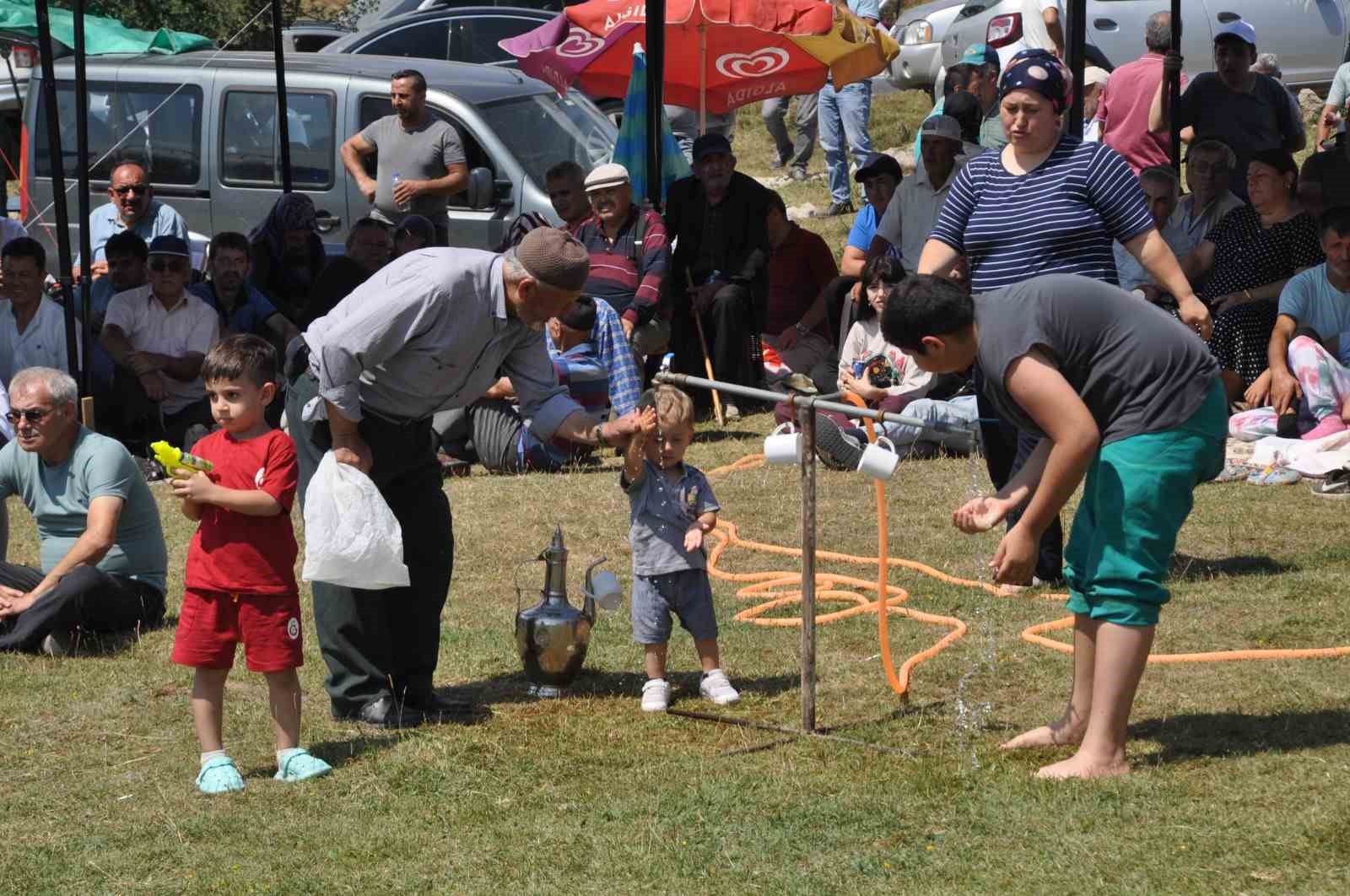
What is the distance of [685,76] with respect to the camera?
556 inches

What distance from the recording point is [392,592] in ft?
19.3

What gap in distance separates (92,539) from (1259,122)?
868 cm

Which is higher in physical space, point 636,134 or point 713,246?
point 636,134

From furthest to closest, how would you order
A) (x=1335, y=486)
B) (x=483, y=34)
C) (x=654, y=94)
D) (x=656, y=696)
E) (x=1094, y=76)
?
(x=483, y=34), (x=1094, y=76), (x=654, y=94), (x=1335, y=486), (x=656, y=696)

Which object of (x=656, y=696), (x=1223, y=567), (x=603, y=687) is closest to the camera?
(x=656, y=696)

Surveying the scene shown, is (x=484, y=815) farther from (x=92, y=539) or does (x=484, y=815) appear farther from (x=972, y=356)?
(x=92, y=539)

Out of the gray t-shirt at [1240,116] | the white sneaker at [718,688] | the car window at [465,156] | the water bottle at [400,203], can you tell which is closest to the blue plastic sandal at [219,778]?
the white sneaker at [718,688]

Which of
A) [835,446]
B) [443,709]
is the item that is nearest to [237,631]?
[443,709]

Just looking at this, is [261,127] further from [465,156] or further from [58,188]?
[58,188]

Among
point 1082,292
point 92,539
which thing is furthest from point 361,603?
point 1082,292

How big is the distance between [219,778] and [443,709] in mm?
951

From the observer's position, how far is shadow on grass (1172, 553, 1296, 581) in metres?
7.23

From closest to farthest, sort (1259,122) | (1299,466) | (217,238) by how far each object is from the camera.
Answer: (1299,466) < (217,238) < (1259,122)

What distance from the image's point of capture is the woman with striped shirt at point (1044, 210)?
6.15 metres
